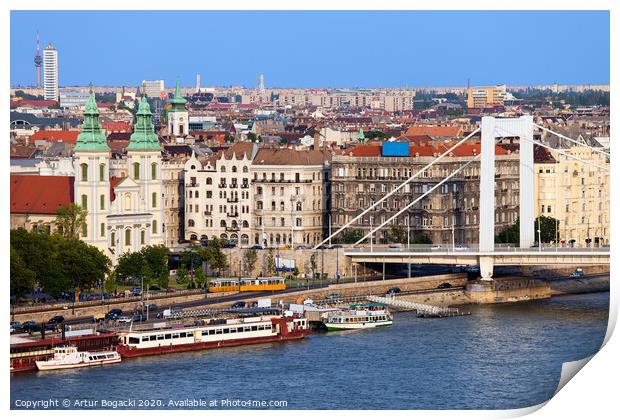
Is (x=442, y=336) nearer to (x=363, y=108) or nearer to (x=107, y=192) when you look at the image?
(x=107, y=192)

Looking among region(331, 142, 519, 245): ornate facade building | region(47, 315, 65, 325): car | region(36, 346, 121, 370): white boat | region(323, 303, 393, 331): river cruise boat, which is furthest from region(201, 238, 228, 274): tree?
region(36, 346, 121, 370): white boat

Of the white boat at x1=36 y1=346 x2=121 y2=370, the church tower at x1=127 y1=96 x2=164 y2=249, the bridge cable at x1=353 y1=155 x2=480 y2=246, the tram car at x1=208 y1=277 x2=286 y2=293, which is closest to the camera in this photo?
the white boat at x1=36 y1=346 x2=121 y2=370

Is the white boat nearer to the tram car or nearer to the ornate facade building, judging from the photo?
the tram car

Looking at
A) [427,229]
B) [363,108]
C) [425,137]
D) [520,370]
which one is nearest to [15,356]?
[520,370]

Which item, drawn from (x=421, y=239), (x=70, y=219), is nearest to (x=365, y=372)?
(x=70, y=219)

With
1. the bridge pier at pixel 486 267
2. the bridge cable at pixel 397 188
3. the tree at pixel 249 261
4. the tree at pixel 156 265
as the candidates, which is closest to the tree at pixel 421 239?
the bridge cable at pixel 397 188

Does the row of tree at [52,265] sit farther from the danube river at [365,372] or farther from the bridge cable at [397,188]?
the bridge cable at [397,188]
